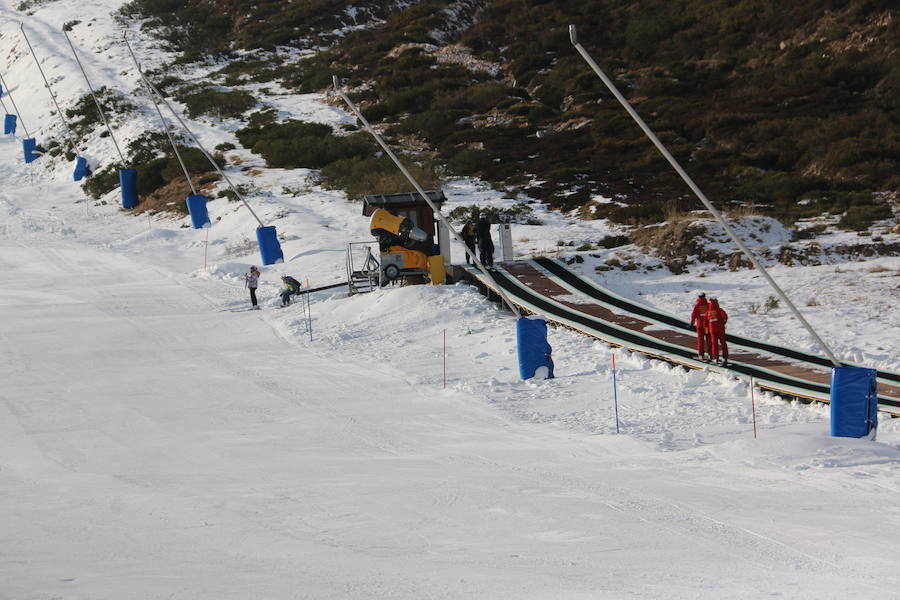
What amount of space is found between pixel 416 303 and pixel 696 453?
464 inches

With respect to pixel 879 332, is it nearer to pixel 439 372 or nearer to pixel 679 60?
pixel 439 372

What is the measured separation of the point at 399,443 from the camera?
13875 millimetres

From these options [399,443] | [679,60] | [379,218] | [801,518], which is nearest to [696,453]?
[801,518]

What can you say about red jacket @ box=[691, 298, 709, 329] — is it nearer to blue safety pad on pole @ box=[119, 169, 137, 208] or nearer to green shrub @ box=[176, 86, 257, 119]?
blue safety pad on pole @ box=[119, 169, 137, 208]

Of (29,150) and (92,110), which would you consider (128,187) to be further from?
(92,110)

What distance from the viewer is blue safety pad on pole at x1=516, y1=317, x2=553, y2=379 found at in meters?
17.1

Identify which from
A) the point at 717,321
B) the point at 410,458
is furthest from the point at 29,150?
the point at 410,458

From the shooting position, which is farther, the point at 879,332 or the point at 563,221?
the point at 563,221

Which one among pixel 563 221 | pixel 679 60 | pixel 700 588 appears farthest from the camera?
pixel 679 60

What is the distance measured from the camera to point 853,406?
493 inches

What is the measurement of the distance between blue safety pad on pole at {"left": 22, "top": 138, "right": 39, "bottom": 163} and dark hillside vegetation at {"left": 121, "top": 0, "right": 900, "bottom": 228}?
14050mm

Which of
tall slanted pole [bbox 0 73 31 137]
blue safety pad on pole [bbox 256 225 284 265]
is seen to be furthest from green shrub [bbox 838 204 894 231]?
tall slanted pole [bbox 0 73 31 137]

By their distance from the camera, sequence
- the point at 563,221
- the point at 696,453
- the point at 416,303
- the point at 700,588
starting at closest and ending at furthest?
the point at 700,588 → the point at 696,453 → the point at 416,303 → the point at 563,221

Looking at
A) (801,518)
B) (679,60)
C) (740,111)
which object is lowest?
(801,518)
